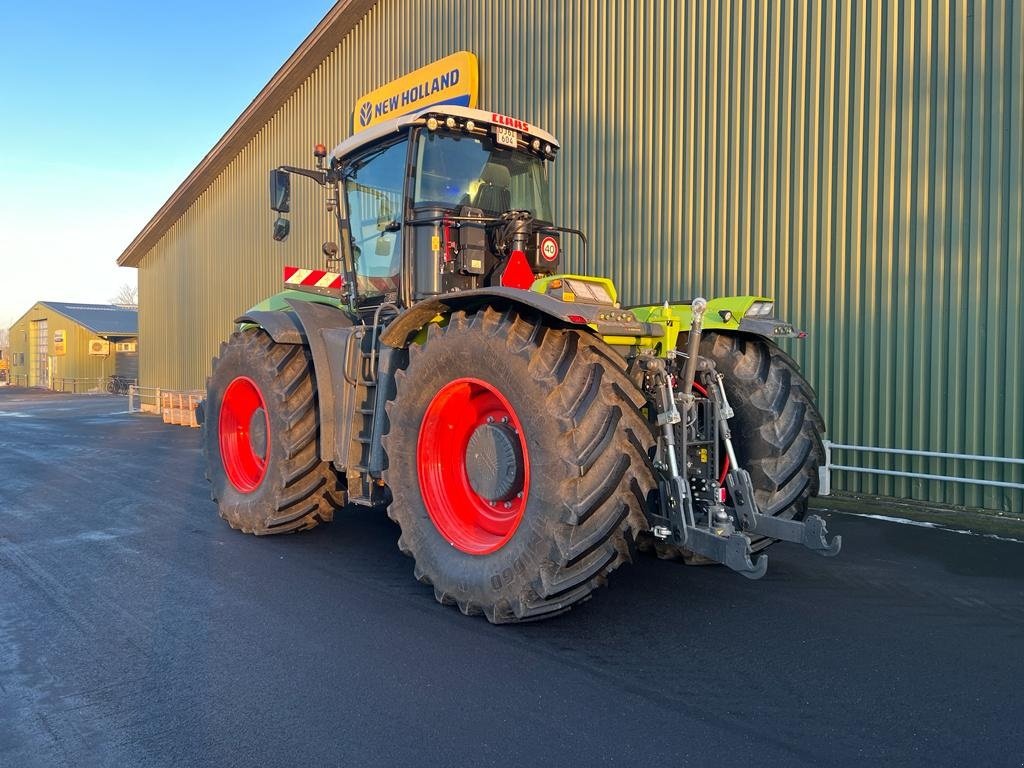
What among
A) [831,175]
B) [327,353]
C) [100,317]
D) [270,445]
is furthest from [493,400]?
[100,317]

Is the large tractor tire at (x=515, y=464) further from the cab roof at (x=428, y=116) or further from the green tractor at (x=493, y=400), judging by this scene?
the cab roof at (x=428, y=116)

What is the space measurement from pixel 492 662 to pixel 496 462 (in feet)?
3.41

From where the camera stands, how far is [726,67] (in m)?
8.45

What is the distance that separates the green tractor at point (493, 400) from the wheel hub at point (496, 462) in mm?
11

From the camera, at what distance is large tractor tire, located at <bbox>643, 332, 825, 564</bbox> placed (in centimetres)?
436

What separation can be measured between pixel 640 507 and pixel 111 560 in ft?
12.4

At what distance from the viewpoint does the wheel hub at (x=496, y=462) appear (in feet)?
13.2

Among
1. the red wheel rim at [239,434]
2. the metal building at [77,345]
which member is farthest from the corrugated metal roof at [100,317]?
the red wheel rim at [239,434]

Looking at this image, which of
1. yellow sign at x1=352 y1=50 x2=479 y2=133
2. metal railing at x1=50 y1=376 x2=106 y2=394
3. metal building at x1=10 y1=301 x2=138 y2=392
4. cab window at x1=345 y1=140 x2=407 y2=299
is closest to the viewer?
cab window at x1=345 y1=140 x2=407 y2=299

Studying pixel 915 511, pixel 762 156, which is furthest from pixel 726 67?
pixel 915 511

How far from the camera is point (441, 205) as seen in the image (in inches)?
205

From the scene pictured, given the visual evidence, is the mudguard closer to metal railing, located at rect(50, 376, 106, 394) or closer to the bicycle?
the bicycle

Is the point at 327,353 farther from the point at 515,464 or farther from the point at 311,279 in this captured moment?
the point at 515,464

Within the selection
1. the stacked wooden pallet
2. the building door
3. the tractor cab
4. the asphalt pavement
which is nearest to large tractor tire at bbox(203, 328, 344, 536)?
the asphalt pavement
